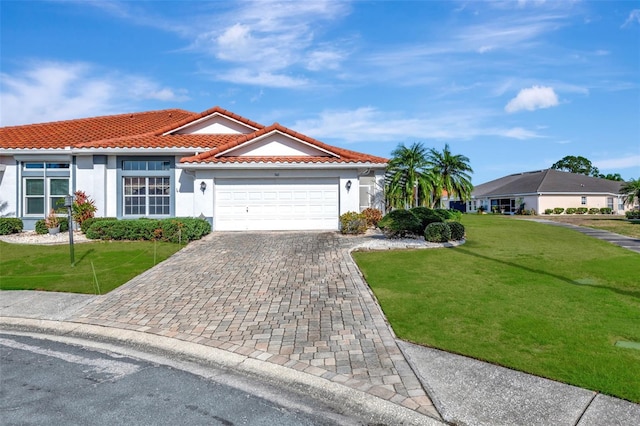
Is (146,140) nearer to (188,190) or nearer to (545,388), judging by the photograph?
(188,190)

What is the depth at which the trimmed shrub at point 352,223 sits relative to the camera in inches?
617

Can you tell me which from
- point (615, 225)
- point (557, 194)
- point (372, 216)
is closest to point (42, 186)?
point (372, 216)

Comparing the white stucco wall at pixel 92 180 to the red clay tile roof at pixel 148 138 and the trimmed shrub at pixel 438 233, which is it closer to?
the red clay tile roof at pixel 148 138

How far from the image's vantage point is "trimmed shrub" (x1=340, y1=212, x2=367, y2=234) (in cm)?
1566

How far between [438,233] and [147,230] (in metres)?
10.3

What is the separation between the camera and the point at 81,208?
55.9 feet

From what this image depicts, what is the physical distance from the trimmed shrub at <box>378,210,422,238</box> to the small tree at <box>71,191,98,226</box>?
12.1 metres

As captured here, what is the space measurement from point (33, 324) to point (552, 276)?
10.5 m

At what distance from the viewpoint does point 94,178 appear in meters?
17.8

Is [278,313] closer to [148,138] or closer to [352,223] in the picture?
[352,223]

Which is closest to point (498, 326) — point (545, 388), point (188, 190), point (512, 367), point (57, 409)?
point (512, 367)

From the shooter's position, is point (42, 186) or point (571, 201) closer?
point (42, 186)

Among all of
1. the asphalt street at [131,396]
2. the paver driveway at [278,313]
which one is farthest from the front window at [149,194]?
the asphalt street at [131,396]

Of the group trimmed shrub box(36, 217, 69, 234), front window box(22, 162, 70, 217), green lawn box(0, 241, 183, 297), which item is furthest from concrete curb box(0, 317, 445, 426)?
front window box(22, 162, 70, 217)
